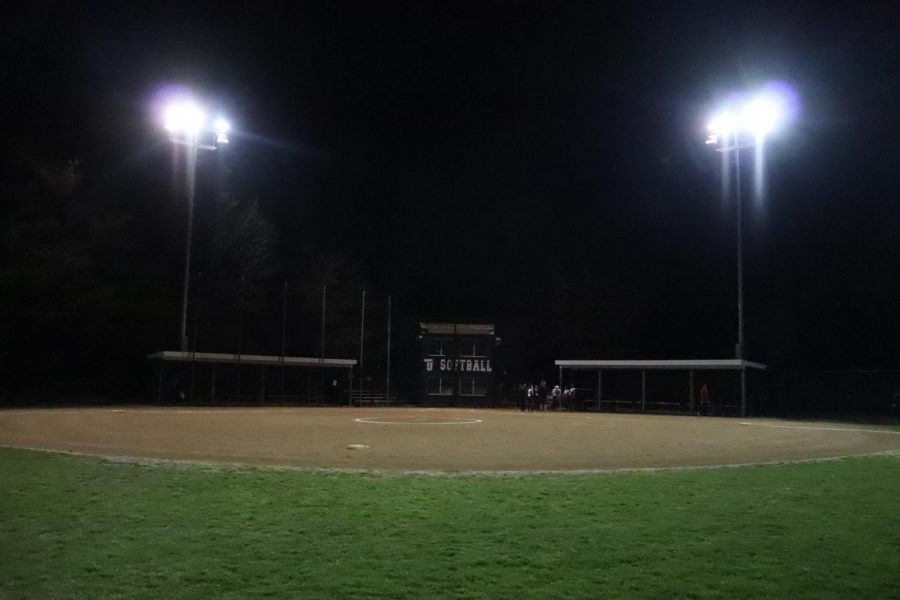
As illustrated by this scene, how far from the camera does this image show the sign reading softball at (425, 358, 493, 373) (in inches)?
1791

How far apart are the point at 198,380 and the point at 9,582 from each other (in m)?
35.8

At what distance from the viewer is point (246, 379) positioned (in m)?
43.3

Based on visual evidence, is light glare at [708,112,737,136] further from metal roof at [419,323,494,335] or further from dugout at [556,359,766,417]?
metal roof at [419,323,494,335]

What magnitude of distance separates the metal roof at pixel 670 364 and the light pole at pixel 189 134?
67.1 ft

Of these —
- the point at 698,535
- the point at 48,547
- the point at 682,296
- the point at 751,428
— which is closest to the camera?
the point at 48,547

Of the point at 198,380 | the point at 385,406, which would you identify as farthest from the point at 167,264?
the point at 385,406

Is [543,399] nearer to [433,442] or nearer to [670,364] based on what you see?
[670,364]

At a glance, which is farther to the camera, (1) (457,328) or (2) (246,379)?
(1) (457,328)

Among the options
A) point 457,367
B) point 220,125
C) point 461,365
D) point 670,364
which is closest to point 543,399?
point 461,365

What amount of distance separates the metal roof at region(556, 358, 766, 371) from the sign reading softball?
Answer: 5.44m

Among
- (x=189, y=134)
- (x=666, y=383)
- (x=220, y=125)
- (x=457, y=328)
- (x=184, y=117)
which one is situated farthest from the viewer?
(x=457, y=328)

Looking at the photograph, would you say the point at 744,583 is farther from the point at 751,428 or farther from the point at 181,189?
the point at 181,189

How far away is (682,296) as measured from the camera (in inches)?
2394

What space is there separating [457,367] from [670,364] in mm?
13360
